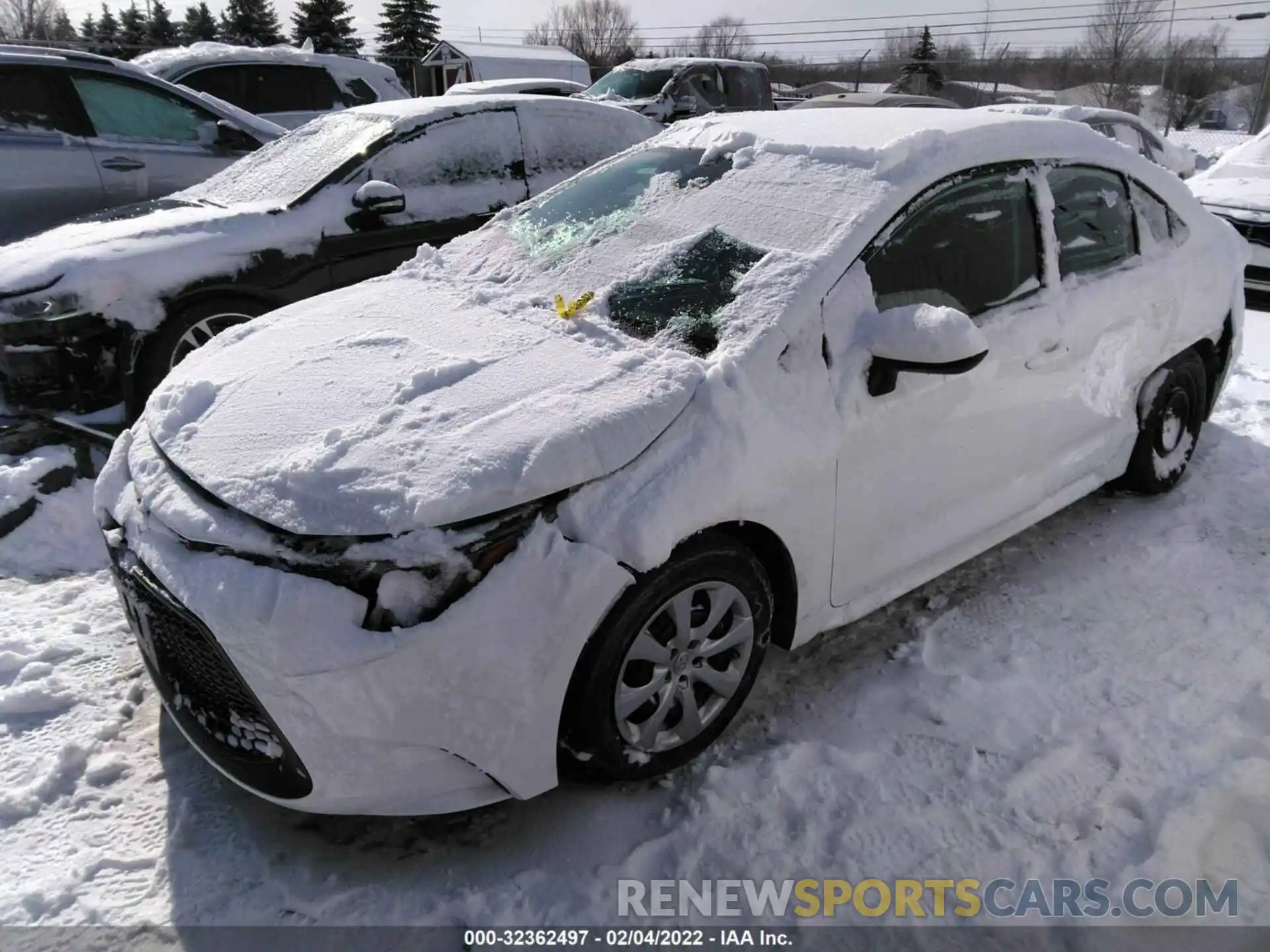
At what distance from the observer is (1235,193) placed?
307 inches

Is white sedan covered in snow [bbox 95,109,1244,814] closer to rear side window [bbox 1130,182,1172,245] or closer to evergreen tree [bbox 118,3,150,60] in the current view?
rear side window [bbox 1130,182,1172,245]

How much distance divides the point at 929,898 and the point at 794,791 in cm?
43

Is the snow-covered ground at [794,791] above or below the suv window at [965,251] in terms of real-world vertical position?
below

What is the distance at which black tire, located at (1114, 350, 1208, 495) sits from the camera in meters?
3.92

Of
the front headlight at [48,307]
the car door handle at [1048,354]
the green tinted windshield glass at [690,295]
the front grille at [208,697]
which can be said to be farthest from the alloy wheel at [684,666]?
the front headlight at [48,307]

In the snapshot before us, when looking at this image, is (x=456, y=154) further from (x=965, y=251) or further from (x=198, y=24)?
(x=198, y=24)

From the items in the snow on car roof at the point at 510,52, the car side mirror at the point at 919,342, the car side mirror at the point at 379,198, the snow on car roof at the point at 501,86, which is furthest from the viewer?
the snow on car roof at the point at 510,52

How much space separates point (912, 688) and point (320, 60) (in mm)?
10658

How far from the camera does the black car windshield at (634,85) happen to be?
1438cm

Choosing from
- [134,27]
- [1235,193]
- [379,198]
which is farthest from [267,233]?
[134,27]

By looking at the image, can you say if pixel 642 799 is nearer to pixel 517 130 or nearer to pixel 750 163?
pixel 750 163

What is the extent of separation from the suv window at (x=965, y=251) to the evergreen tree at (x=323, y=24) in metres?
42.8

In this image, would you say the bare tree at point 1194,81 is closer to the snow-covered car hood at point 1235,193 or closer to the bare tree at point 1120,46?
the bare tree at point 1120,46

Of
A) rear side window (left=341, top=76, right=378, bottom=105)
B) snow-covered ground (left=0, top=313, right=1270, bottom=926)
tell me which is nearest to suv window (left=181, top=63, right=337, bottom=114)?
rear side window (left=341, top=76, right=378, bottom=105)
